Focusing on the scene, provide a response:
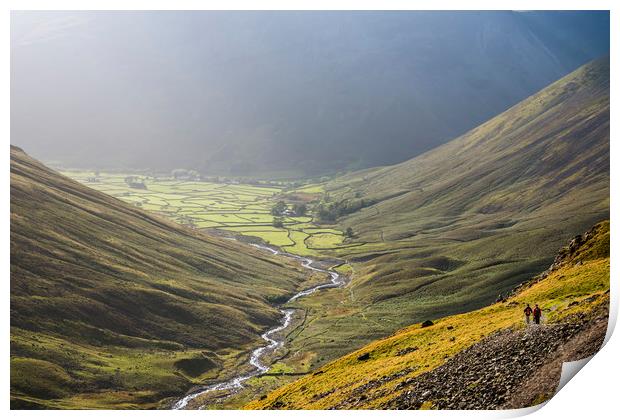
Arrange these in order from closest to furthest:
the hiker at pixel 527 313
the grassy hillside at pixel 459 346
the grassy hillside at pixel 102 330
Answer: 1. the grassy hillside at pixel 459 346
2. the hiker at pixel 527 313
3. the grassy hillside at pixel 102 330

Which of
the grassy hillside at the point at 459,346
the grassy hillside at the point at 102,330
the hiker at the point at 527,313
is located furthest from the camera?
the grassy hillside at the point at 102,330

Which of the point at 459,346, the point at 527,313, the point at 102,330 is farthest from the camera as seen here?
the point at 102,330

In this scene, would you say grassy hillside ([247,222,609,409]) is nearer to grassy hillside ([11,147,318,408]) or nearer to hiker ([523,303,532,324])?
hiker ([523,303,532,324])

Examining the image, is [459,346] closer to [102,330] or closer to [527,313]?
[527,313]

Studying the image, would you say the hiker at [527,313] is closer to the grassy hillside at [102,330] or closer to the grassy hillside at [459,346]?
the grassy hillside at [459,346]

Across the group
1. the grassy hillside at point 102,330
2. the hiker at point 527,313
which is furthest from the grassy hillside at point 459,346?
the grassy hillside at point 102,330

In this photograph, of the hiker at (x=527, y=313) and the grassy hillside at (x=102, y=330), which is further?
the grassy hillside at (x=102, y=330)

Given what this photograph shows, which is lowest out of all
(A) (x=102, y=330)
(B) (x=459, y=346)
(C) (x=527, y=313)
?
(C) (x=527, y=313)

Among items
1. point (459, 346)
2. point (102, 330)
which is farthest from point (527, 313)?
point (102, 330)
